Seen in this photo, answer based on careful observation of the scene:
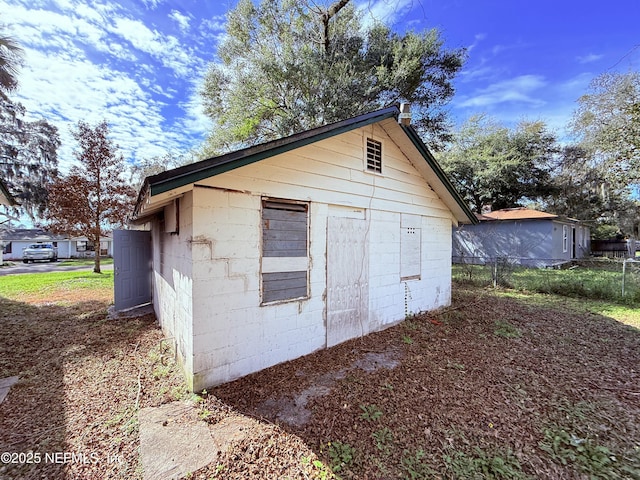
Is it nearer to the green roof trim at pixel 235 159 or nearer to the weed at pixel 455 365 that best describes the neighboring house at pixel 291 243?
the green roof trim at pixel 235 159

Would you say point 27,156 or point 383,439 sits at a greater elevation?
point 27,156

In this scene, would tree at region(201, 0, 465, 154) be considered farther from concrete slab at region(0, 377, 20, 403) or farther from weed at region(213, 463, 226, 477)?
weed at region(213, 463, 226, 477)

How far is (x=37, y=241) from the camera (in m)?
30.2

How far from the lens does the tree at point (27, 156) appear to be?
21.2m

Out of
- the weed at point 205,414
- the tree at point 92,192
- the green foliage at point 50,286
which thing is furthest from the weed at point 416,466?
the tree at point 92,192

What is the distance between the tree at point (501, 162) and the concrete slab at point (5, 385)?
22733 mm

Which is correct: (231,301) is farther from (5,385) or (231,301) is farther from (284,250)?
(5,385)

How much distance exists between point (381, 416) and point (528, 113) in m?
26.7

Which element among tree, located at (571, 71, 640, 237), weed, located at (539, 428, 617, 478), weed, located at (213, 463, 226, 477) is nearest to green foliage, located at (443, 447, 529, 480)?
weed, located at (539, 428, 617, 478)

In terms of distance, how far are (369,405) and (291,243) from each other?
2.31 meters

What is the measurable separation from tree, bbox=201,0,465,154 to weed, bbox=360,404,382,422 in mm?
11414

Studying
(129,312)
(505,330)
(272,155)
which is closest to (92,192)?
(129,312)

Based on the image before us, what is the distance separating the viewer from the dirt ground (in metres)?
2.37

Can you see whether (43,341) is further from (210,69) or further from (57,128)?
(57,128)
